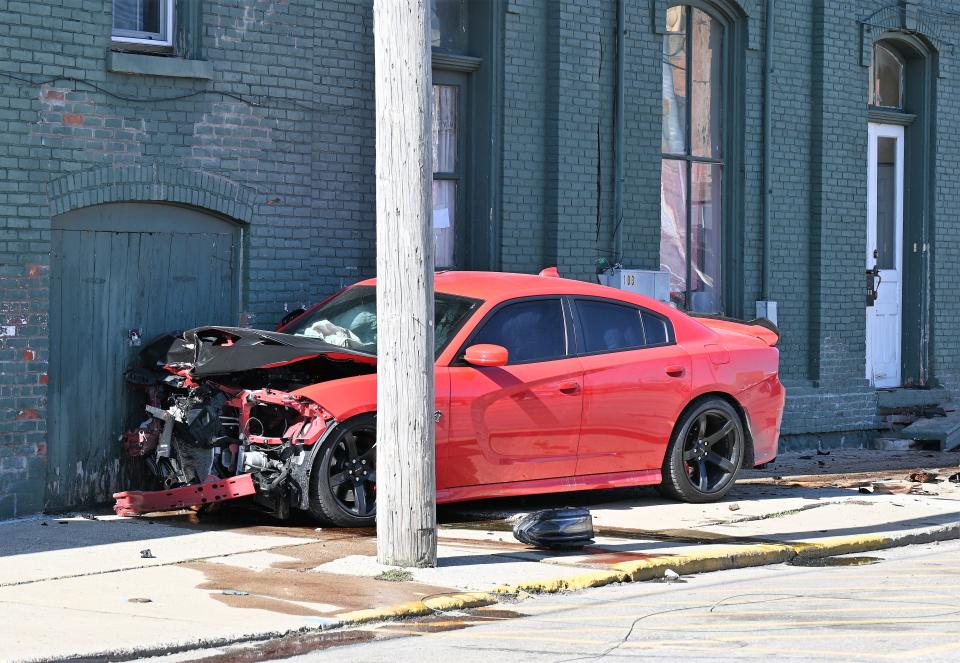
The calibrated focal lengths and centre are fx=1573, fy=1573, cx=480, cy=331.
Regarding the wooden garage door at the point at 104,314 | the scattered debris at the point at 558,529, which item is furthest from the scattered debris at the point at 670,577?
the wooden garage door at the point at 104,314

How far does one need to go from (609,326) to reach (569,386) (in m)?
0.72

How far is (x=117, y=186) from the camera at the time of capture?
443 inches

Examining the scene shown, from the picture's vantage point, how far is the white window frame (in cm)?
1172

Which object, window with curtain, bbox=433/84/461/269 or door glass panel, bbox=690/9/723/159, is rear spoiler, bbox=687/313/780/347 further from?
door glass panel, bbox=690/9/723/159

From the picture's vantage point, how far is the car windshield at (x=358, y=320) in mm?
10805

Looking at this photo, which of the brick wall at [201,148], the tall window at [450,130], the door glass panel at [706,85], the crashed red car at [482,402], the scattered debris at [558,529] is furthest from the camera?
the door glass panel at [706,85]

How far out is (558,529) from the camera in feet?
31.1

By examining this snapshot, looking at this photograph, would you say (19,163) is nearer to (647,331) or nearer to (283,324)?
(283,324)

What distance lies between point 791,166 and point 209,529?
8826mm

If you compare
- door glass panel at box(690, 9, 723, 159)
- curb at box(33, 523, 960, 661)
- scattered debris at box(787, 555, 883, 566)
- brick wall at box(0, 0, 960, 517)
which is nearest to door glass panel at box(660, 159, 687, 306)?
door glass panel at box(690, 9, 723, 159)

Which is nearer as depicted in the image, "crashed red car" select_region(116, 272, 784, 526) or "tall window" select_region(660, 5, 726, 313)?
"crashed red car" select_region(116, 272, 784, 526)

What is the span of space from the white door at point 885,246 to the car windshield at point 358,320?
8.38m

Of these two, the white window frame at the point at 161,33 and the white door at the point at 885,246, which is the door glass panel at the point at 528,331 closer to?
the white window frame at the point at 161,33

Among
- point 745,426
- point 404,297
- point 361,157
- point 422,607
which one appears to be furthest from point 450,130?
point 422,607
